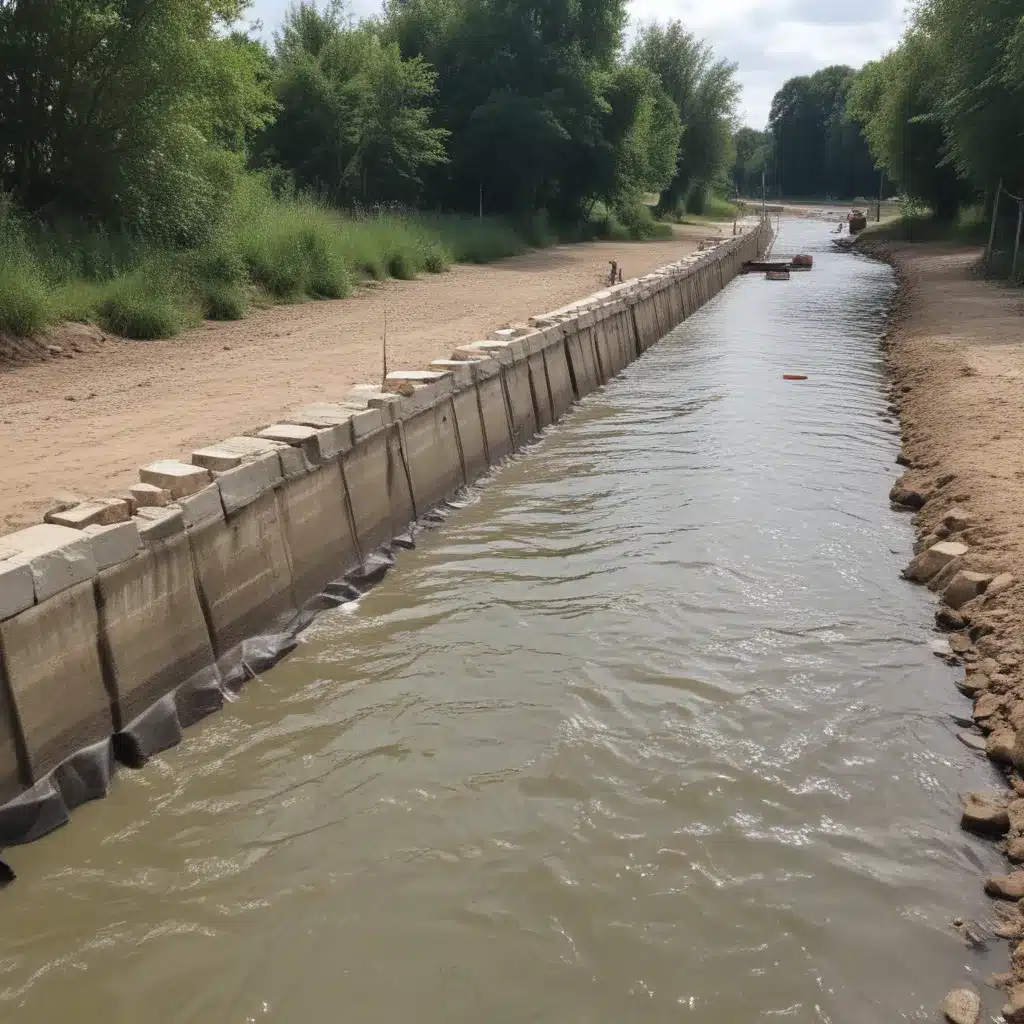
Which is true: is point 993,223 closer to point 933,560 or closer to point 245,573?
point 933,560

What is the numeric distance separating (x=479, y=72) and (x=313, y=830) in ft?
122

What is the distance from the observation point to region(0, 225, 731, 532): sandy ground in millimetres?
7855

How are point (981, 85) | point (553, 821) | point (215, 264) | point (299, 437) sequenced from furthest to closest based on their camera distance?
point (981, 85)
point (215, 264)
point (299, 437)
point (553, 821)

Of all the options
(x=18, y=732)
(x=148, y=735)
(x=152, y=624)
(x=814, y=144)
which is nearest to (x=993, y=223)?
(x=152, y=624)

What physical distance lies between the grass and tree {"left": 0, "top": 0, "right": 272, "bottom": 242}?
82cm

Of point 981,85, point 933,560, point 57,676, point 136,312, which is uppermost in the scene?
point 981,85

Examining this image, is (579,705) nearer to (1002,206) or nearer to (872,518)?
(872,518)

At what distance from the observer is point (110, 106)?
1648 cm

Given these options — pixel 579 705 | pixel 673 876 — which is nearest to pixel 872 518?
pixel 579 705

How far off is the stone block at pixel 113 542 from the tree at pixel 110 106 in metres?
12.8

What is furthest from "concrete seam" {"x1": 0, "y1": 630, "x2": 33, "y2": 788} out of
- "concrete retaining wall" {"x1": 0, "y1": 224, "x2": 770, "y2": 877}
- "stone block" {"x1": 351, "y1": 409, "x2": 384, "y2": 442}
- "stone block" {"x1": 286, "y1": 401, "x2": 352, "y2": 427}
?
"stone block" {"x1": 351, "y1": 409, "x2": 384, "y2": 442}

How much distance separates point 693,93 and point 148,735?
216 ft

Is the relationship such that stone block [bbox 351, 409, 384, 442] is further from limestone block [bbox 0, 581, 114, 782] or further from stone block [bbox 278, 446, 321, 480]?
limestone block [bbox 0, 581, 114, 782]

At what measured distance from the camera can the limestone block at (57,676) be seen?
4.78 meters
